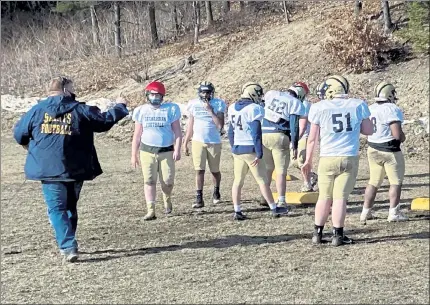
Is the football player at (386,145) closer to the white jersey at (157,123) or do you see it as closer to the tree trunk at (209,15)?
the white jersey at (157,123)

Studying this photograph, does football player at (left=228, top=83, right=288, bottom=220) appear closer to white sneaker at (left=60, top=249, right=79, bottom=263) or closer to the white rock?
white sneaker at (left=60, top=249, right=79, bottom=263)

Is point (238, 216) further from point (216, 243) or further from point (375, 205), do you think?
point (375, 205)

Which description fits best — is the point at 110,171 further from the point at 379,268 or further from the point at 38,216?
the point at 379,268

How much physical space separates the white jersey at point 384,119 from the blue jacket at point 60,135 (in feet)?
11.1

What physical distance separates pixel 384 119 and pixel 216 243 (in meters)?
2.65

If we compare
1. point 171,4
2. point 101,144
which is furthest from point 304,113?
point 171,4

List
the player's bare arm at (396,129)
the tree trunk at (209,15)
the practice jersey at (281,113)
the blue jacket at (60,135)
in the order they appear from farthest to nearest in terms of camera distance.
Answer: the tree trunk at (209,15)
the practice jersey at (281,113)
the player's bare arm at (396,129)
the blue jacket at (60,135)

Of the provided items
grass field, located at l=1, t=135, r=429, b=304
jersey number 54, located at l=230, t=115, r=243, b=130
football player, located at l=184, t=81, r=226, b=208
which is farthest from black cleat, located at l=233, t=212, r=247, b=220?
football player, located at l=184, t=81, r=226, b=208

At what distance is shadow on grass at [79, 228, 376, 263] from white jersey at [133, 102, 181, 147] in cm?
179

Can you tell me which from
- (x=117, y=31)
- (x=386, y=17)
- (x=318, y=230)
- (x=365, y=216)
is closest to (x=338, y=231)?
(x=318, y=230)

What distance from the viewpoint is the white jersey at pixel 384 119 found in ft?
32.0

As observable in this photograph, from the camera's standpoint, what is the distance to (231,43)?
3400cm

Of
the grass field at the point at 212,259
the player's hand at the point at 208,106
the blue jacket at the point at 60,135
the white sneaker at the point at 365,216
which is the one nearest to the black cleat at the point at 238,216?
the grass field at the point at 212,259

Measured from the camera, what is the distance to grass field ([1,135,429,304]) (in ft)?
23.7
